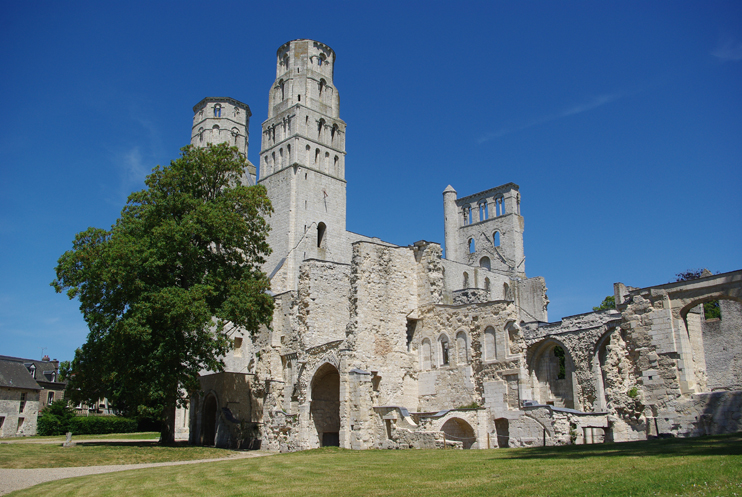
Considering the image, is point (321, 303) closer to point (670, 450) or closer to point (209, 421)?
point (209, 421)

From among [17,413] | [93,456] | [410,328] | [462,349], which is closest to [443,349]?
[462,349]

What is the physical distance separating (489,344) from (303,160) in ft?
83.5

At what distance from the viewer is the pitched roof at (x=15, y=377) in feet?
133

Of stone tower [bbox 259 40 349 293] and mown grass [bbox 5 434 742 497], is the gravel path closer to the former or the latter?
mown grass [bbox 5 434 742 497]

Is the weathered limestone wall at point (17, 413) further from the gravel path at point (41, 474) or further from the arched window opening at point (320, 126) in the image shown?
the gravel path at point (41, 474)

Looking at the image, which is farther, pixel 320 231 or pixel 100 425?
pixel 320 231

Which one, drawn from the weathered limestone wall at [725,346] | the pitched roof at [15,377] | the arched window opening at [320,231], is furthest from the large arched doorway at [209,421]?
the weathered limestone wall at [725,346]

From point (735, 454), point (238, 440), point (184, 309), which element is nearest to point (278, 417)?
point (238, 440)

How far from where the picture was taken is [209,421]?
28641 millimetres

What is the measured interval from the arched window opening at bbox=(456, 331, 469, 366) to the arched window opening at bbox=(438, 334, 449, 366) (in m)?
0.63

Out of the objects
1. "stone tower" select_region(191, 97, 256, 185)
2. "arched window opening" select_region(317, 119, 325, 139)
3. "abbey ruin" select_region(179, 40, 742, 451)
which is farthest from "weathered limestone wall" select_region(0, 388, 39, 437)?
"arched window opening" select_region(317, 119, 325, 139)

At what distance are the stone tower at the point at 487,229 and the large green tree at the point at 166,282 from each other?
39.5 metres

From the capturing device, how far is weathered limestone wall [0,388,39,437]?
3969cm

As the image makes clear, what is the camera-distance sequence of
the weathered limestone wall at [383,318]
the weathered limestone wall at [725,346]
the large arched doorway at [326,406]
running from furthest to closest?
the weathered limestone wall at [725,346]
the large arched doorway at [326,406]
the weathered limestone wall at [383,318]
